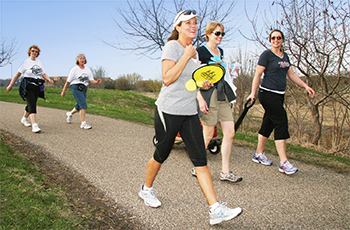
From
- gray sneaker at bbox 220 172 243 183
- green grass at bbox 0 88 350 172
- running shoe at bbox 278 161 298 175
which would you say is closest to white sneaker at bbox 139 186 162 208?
gray sneaker at bbox 220 172 243 183

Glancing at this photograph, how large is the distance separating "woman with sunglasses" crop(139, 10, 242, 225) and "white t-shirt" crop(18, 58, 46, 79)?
5.08 m

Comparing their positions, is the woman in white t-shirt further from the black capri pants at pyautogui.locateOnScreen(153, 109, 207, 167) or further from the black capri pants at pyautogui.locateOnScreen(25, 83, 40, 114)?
the black capri pants at pyautogui.locateOnScreen(153, 109, 207, 167)

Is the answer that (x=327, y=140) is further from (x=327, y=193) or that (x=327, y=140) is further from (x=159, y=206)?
(x=159, y=206)

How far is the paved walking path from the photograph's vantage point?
10.6ft

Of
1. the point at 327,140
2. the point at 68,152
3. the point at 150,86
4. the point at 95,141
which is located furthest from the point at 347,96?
the point at 150,86

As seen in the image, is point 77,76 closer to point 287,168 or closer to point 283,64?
point 283,64

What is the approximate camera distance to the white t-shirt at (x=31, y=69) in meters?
6.97

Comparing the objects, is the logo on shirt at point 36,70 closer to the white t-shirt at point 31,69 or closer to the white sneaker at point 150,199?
the white t-shirt at point 31,69

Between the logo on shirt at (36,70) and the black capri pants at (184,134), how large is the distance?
510 cm

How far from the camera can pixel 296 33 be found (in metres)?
8.35

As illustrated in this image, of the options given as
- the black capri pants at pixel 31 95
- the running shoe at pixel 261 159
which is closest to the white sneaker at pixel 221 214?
the running shoe at pixel 261 159

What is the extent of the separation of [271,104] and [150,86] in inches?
653

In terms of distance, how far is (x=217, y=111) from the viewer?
14.1 ft

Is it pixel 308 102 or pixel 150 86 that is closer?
pixel 308 102
